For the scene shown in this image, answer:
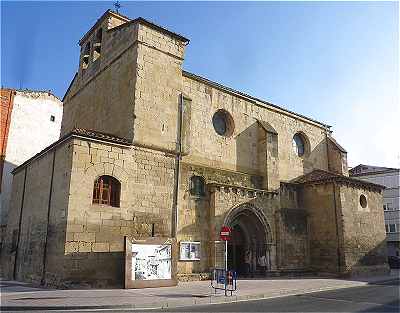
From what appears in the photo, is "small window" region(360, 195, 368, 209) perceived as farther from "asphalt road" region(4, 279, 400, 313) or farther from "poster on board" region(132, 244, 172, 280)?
"poster on board" region(132, 244, 172, 280)

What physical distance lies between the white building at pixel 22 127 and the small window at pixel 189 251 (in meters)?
13.3

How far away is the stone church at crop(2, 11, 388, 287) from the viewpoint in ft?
43.8

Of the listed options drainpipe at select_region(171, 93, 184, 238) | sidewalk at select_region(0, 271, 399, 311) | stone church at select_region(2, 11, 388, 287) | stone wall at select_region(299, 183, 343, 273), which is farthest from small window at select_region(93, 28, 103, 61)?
stone wall at select_region(299, 183, 343, 273)

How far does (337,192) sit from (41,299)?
15.7m

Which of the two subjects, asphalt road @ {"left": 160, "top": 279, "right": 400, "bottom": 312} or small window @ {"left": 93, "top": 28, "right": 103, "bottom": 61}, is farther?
small window @ {"left": 93, "top": 28, "right": 103, "bottom": 61}

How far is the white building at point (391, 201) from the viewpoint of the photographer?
3748 centimetres

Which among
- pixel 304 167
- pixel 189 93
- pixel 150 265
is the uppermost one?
pixel 189 93

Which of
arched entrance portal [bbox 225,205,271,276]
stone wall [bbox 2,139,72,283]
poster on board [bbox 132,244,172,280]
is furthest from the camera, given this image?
arched entrance portal [bbox 225,205,271,276]

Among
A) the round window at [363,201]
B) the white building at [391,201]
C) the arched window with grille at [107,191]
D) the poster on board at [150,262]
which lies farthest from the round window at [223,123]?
the white building at [391,201]

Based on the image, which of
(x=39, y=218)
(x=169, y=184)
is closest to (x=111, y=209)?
(x=169, y=184)

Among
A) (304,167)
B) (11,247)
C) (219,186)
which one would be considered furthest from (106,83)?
(304,167)

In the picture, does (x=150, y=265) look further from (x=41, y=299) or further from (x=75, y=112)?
(x=75, y=112)

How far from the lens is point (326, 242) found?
65.9ft

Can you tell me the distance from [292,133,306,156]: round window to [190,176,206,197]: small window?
8.79 m
